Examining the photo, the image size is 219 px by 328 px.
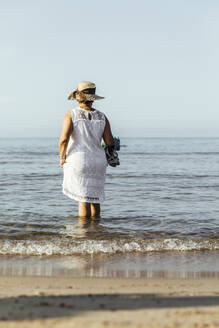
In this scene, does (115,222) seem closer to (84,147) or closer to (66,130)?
(84,147)

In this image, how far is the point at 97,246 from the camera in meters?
5.00

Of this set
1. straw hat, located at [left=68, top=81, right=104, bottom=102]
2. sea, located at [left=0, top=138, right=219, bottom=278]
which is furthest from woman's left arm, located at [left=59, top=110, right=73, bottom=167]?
sea, located at [left=0, top=138, right=219, bottom=278]

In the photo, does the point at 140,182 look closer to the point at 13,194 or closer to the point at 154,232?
the point at 13,194

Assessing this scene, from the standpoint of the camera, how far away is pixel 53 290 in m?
3.23

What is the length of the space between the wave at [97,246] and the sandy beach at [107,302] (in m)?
1.15

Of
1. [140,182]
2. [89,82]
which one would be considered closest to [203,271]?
Answer: [89,82]

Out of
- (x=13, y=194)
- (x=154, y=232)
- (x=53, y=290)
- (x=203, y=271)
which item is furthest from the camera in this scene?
(x=13, y=194)

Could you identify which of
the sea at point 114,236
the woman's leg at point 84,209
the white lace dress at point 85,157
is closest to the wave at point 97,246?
the sea at point 114,236

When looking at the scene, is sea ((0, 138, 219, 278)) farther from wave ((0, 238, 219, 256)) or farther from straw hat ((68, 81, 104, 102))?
straw hat ((68, 81, 104, 102))

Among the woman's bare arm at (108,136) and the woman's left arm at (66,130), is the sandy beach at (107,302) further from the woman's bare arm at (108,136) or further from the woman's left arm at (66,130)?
the woman's bare arm at (108,136)

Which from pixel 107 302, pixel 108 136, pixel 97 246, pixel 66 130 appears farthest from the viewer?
pixel 108 136

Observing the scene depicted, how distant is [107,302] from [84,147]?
9.54 ft

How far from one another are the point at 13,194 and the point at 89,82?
465 cm

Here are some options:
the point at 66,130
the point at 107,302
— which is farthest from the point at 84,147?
the point at 107,302
